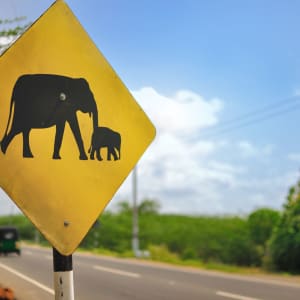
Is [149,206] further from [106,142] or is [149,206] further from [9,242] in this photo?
[106,142]

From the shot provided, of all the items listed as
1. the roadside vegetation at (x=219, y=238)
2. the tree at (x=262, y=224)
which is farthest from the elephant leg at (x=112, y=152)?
the tree at (x=262, y=224)

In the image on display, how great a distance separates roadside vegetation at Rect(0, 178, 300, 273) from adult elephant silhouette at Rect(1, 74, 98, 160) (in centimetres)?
1242

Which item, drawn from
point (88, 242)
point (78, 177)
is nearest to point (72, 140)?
point (78, 177)

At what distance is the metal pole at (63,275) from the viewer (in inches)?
83.7

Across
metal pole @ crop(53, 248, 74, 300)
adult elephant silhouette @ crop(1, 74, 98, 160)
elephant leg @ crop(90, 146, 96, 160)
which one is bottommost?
metal pole @ crop(53, 248, 74, 300)

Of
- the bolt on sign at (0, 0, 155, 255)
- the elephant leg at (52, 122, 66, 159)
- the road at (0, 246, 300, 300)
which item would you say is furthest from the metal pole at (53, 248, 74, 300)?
the road at (0, 246, 300, 300)

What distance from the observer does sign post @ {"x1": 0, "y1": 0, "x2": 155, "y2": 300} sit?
2.03m

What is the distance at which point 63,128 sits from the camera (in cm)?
210

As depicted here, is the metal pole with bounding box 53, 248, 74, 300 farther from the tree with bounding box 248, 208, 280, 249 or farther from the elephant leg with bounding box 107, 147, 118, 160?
the tree with bounding box 248, 208, 280, 249

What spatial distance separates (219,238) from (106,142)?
2839cm

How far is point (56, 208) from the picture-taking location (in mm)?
2041

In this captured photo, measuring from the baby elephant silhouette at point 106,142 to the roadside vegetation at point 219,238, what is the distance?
1240 centimetres

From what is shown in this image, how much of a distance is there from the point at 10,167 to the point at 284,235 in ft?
63.8

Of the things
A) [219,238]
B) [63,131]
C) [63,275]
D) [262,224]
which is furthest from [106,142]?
[219,238]
